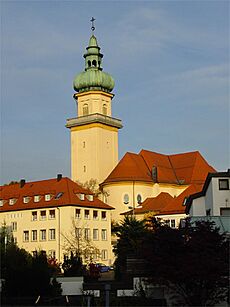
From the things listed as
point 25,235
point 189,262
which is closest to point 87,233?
point 25,235

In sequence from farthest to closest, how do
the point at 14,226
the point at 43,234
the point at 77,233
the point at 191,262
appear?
the point at 14,226 < the point at 43,234 < the point at 77,233 < the point at 191,262

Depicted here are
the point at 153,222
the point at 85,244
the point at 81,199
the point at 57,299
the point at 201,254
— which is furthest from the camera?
the point at 81,199

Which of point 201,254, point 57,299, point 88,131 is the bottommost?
point 57,299

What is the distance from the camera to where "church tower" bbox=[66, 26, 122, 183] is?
336 feet

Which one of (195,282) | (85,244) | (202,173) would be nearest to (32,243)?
(85,244)

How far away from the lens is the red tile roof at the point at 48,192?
83125mm

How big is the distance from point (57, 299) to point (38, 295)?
922mm

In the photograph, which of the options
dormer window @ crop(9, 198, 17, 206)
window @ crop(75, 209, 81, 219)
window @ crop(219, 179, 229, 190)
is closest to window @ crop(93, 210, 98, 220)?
window @ crop(75, 209, 81, 219)

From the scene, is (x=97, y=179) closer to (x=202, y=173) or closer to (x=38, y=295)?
(x=202, y=173)

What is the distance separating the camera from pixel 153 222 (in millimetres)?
24250

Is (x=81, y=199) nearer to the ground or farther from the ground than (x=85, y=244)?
farther from the ground

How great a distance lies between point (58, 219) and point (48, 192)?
17.0 feet

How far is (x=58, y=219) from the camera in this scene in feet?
268

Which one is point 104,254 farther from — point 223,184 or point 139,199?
point 223,184
